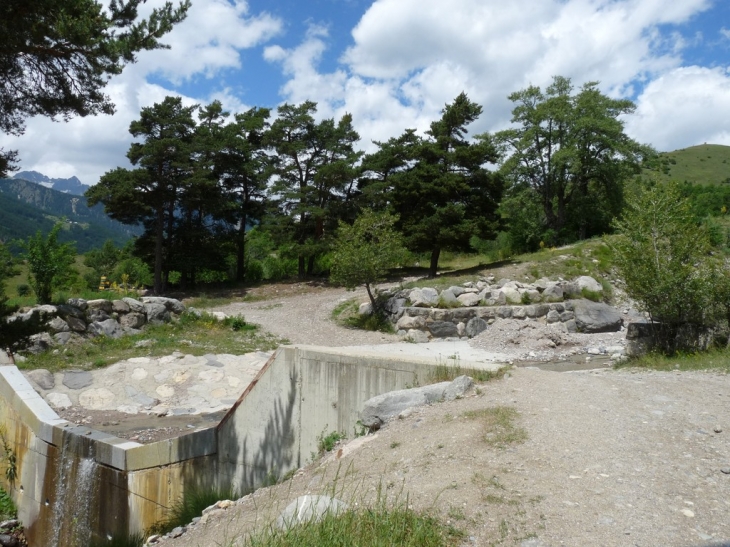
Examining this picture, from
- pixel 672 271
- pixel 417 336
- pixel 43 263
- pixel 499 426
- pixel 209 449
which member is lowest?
pixel 209 449

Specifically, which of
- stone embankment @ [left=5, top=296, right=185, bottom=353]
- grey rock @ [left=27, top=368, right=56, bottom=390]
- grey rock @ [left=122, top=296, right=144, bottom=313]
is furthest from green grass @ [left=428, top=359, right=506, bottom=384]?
grey rock @ [left=122, top=296, right=144, bottom=313]

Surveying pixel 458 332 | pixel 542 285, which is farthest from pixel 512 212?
pixel 458 332

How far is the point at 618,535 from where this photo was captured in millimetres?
3535

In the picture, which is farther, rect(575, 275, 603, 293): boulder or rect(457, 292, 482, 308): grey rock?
rect(575, 275, 603, 293): boulder

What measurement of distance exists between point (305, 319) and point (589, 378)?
12462 millimetres

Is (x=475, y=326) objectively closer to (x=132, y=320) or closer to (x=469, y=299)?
(x=469, y=299)

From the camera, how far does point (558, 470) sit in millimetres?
4496

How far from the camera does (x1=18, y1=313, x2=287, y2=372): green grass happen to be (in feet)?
45.4

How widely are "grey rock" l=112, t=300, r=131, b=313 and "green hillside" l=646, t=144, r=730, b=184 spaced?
57325 millimetres

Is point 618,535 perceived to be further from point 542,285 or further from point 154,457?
point 542,285

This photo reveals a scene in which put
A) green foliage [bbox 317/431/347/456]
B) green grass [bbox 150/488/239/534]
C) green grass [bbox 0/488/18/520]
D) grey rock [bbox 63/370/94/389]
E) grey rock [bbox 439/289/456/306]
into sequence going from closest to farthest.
A: green grass [bbox 150/488/239/534] < green foliage [bbox 317/431/347/456] < green grass [bbox 0/488/18/520] < grey rock [bbox 63/370/94/389] < grey rock [bbox 439/289/456/306]

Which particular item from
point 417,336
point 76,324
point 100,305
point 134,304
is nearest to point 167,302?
point 134,304

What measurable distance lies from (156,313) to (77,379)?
14.0 feet

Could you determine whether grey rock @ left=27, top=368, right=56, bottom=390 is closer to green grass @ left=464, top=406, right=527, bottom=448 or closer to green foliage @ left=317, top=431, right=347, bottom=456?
green foliage @ left=317, top=431, right=347, bottom=456
